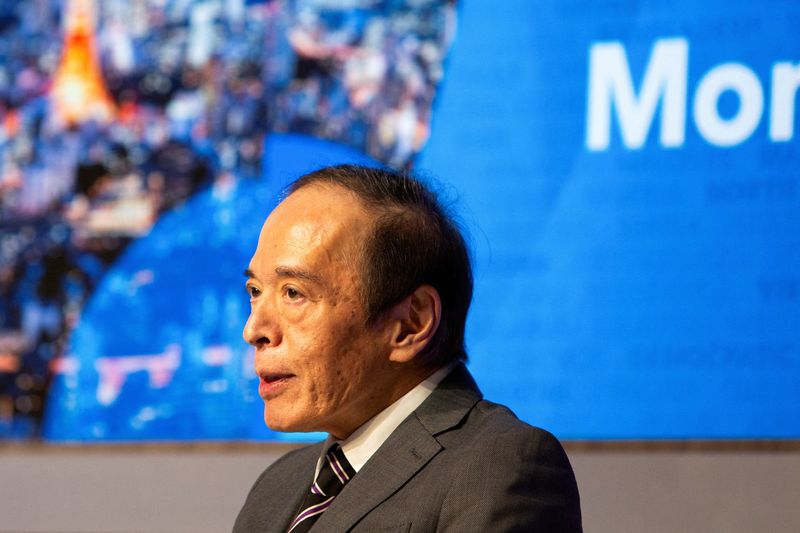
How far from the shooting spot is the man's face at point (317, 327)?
1620 mm

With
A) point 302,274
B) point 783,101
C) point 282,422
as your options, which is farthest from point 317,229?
point 783,101

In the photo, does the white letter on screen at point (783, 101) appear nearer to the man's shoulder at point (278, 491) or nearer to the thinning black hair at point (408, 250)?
the thinning black hair at point (408, 250)

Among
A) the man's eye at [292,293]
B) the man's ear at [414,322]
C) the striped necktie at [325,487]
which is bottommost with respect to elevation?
the striped necktie at [325,487]

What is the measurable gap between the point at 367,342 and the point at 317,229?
7.7 inches

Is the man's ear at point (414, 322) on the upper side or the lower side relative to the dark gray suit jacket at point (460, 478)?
upper

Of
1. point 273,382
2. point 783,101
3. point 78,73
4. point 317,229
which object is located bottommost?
point 273,382

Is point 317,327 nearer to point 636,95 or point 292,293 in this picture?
point 292,293

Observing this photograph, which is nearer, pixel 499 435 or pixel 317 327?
pixel 499 435

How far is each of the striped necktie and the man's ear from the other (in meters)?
0.19

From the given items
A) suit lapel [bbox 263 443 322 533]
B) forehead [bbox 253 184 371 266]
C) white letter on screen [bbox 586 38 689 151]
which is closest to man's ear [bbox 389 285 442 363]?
forehead [bbox 253 184 371 266]

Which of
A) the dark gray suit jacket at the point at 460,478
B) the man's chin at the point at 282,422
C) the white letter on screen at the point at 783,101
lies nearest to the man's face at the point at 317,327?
the man's chin at the point at 282,422

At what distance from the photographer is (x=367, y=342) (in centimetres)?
165

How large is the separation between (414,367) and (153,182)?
1.56m

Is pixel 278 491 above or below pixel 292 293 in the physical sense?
below
